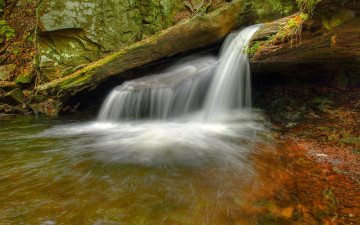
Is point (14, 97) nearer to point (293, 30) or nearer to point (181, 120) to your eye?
point (181, 120)

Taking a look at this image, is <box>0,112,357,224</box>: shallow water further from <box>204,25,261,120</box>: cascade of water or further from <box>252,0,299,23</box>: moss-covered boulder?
<box>252,0,299,23</box>: moss-covered boulder

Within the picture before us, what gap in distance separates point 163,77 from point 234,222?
624 centimetres

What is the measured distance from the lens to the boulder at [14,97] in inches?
329

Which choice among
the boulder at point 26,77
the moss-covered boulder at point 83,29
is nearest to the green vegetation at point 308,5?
the moss-covered boulder at point 83,29

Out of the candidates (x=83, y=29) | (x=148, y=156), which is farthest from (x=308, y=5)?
(x=83, y=29)

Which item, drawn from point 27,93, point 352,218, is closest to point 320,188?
point 352,218

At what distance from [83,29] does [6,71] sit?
16.8 feet

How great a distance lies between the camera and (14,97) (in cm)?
841

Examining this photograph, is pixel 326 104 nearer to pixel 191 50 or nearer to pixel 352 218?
pixel 352 218

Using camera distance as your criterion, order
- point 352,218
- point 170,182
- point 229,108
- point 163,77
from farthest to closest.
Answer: point 163,77, point 229,108, point 170,182, point 352,218

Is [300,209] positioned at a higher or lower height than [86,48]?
lower

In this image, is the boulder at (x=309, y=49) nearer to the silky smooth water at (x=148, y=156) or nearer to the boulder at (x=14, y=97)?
the silky smooth water at (x=148, y=156)

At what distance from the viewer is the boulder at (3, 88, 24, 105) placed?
8.36 meters

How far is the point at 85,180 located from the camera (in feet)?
8.17
